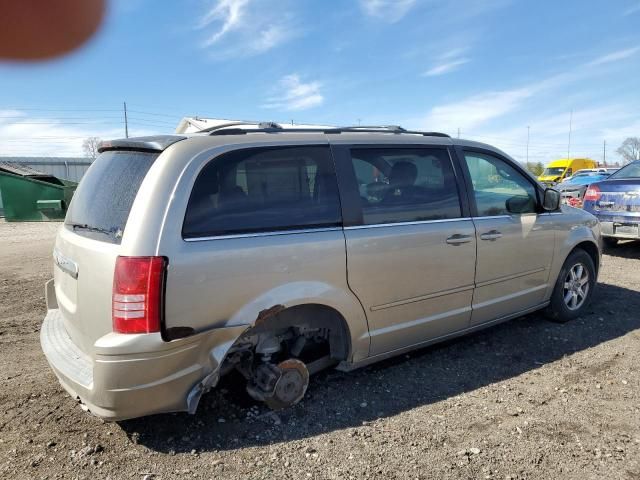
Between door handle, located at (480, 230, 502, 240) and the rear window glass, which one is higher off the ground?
the rear window glass

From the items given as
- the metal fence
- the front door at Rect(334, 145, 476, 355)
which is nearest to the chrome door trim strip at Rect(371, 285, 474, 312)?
the front door at Rect(334, 145, 476, 355)

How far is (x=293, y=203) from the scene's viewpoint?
3.04m

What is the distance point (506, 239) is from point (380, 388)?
1664mm

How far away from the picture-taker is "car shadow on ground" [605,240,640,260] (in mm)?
8297

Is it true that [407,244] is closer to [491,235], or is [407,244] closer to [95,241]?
[491,235]

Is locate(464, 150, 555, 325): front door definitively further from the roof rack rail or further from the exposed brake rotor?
the exposed brake rotor

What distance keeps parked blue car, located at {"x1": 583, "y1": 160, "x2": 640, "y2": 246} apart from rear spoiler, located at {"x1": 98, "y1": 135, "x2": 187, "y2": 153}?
7.53 metres

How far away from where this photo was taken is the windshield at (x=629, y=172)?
839 cm

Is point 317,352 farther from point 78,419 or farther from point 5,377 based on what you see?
point 5,377

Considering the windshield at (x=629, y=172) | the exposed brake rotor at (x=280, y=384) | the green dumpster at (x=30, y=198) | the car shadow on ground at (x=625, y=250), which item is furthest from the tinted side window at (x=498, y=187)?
the green dumpster at (x=30, y=198)

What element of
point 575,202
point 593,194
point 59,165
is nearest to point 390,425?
point 593,194

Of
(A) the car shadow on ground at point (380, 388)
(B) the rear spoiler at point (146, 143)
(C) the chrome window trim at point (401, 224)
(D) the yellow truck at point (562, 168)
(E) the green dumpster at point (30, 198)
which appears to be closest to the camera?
(B) the rear spoiler at point (146, 143)

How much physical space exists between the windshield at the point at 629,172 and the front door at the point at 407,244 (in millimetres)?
6282

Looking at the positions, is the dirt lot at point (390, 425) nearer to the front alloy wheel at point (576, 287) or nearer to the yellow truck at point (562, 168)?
the front alloy wheel at point (576, 287)
